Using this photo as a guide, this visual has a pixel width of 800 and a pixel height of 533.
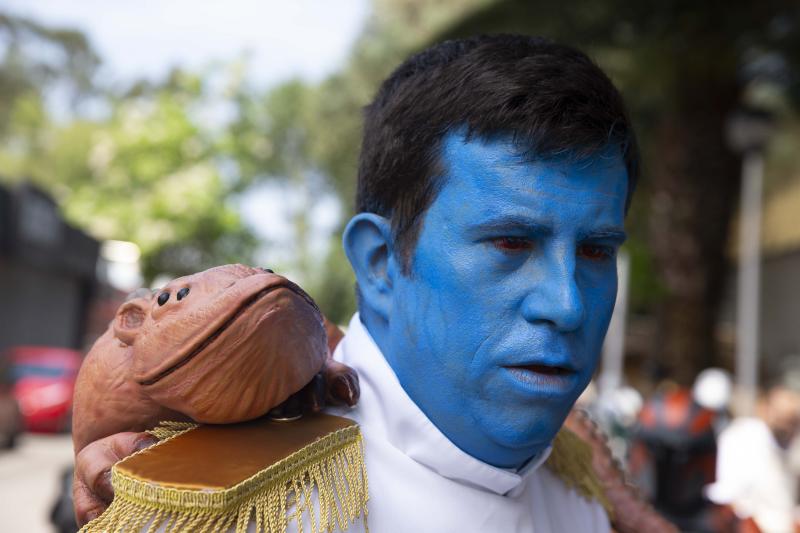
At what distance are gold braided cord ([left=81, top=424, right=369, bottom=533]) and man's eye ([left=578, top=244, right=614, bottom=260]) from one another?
48cm

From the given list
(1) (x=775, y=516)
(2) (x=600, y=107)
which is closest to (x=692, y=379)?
(1) (x=775, y=516)

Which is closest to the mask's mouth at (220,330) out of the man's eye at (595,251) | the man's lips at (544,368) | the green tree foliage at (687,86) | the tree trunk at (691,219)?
the man's lips at (544,368)

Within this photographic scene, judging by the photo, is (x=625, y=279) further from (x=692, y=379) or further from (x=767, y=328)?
(x=767, y=328)

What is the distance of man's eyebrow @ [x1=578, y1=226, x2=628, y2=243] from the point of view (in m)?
1.55

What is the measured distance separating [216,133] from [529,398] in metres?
22.2

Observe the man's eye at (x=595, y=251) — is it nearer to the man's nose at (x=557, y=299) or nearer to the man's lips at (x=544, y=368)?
the man's nose at (x=557, y=299)

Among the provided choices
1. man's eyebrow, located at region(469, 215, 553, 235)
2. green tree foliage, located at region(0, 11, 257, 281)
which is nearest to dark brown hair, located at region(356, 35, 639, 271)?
man's eyebrow, located at region(469, 215, 553, 235)

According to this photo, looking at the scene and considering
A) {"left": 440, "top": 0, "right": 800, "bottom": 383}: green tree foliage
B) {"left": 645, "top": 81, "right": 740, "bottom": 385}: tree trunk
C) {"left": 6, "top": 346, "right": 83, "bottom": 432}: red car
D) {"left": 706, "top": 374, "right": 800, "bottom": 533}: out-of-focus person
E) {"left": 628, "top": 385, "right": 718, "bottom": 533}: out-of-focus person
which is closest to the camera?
{"left": 706, "top": 374, "right": 800, "bottom": 533}: out-of-focus person

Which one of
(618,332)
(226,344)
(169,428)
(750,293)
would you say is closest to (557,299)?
(226,344)

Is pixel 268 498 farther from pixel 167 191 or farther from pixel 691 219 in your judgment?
pixel 167 191

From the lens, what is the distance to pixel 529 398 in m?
1.50

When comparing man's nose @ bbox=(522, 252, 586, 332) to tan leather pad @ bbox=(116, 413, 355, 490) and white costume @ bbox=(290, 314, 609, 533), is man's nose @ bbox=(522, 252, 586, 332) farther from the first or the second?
tan leather pad @ bbox=(116, 413, 355, 490)

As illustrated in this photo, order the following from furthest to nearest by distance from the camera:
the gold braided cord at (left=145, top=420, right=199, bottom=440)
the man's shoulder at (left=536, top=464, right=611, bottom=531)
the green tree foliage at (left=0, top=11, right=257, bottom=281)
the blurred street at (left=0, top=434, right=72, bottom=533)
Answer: the green tree foliage at (left=0, top=11, right=257, bottom=281) → the blurred street at (left=0, top=434, right=72, bottom=533) → the man's shoulder at (left=536, top=464, right=611, bottom=531) → the gold braided cord at (left=145, top=420, right=199, bottom=440)

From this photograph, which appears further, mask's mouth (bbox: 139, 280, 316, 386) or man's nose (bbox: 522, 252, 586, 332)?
man's nose (bbox: 522, 252, 586, 332)
